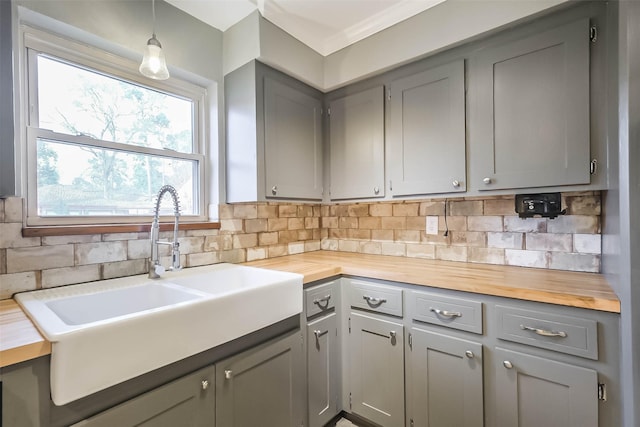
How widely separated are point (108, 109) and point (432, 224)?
206 cm

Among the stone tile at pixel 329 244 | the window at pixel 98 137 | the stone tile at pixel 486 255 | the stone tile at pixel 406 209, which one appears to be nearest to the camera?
the window at pixel 98 137

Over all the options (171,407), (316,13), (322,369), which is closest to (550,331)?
(322,369)

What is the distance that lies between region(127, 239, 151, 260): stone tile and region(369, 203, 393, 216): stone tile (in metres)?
1.58

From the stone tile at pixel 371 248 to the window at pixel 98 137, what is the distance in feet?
4.25

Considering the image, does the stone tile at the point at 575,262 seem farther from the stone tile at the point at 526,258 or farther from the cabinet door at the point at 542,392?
the cabinet door at the point at 542,392

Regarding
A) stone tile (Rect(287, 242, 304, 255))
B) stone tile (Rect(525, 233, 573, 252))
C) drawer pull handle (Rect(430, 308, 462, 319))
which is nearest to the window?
stone tile (Rect(287, 242, 304, 255))

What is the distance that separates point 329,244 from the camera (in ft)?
8.76

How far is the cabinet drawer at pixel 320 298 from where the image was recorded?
158cm

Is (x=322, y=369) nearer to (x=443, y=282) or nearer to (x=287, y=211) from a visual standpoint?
(x=443, y=282)

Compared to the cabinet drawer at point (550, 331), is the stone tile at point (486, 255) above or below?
above

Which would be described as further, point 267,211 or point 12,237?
point 267,211

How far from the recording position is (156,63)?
1252mm

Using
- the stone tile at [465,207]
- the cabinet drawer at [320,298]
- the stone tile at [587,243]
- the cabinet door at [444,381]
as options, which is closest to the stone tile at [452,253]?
the stone tile at [465,207]

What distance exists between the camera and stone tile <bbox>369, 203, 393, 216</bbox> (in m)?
2.27
